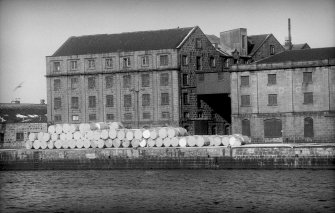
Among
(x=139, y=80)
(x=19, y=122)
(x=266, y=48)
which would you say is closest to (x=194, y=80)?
(x=139, y=80)

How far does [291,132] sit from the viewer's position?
64562 millimetres

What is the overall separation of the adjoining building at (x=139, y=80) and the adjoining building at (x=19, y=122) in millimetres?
3182

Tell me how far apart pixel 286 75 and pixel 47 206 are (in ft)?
123

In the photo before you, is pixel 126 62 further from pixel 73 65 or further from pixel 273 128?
pixel 273 128

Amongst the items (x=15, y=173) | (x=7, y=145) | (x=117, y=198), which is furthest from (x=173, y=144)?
(x=7, y=145)

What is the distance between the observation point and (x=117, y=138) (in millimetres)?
55969

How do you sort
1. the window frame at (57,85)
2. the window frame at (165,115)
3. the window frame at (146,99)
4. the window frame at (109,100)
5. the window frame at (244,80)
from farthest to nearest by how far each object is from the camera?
the window frame at (57,85), the window frame at (109,100), the window frame at (146,99), the window frame at (165,115), the window frame at (244,80)

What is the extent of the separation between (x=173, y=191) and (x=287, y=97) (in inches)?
1193

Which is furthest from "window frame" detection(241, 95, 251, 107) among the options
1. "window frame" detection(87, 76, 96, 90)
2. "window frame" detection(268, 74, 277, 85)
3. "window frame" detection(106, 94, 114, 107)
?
"window frame" detection(87, 76, 96, 90)

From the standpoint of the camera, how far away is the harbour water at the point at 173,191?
3325 centimetres

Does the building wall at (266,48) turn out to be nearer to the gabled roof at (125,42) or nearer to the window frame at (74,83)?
the gabled roof at (125,42)

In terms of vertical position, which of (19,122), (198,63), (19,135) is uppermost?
(198,63)

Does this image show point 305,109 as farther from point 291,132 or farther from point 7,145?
point 7,145

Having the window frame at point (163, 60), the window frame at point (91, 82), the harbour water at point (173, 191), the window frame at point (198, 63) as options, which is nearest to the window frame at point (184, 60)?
the window frame at point (163, 60)
